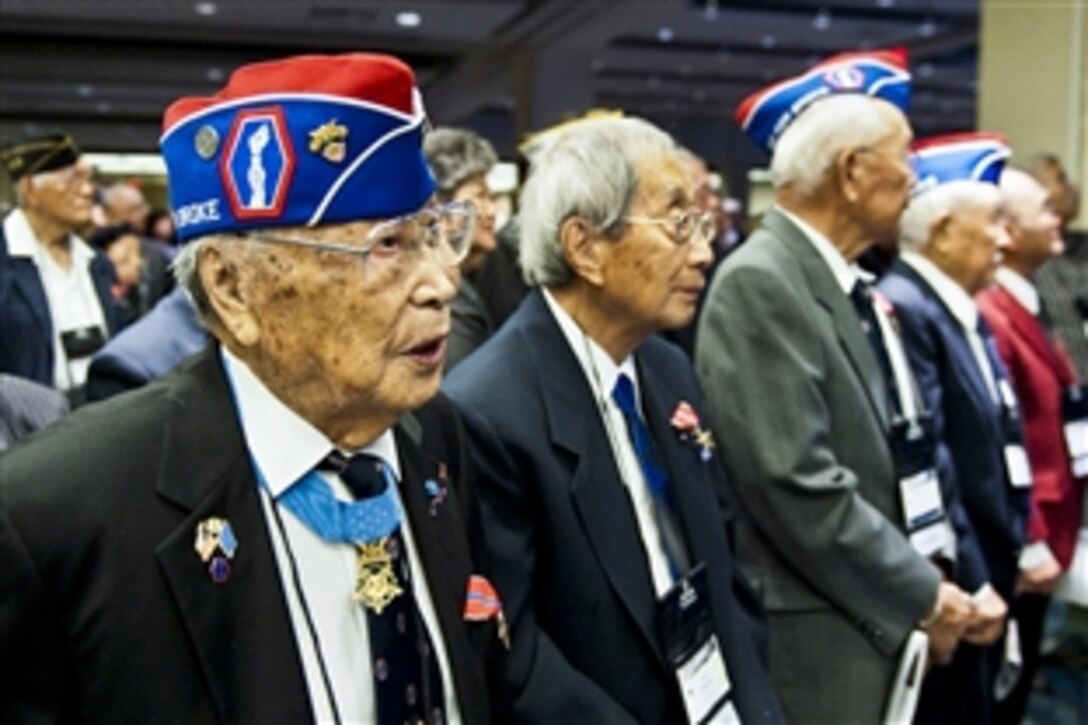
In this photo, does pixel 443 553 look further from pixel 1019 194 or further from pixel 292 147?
pixel 1019 194

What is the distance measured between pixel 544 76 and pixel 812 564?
514 centimetres

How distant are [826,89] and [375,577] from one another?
1750mm

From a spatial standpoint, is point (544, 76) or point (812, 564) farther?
point (544, 76)

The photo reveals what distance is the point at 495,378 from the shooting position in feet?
6.04

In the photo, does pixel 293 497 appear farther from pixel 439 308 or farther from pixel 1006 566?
pixel 1006 566

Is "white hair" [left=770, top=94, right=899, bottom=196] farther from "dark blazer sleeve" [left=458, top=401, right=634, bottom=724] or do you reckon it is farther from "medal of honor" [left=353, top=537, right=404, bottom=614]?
"medal of honor" [left=353, top=537, right=404, bottom=614]

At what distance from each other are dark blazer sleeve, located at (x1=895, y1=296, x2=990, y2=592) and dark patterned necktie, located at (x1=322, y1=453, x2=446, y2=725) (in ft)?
5.16

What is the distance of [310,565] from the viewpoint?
3.98 ft

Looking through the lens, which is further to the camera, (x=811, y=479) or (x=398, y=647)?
(x=811, y=479)

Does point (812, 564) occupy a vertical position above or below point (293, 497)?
below

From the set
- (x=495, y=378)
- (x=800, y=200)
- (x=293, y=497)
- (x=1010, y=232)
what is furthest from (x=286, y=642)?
(x=1010, y=232)

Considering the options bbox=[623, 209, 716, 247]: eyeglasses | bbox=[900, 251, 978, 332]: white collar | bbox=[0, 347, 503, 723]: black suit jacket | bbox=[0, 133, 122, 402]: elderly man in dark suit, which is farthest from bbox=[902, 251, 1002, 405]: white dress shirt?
bbox=[0, 133, 122, 402]: elderly man in dark suit

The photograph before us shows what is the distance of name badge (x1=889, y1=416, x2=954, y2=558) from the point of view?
7.82 ft

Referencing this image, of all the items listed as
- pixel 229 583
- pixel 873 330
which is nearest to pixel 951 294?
pixel 873 330
